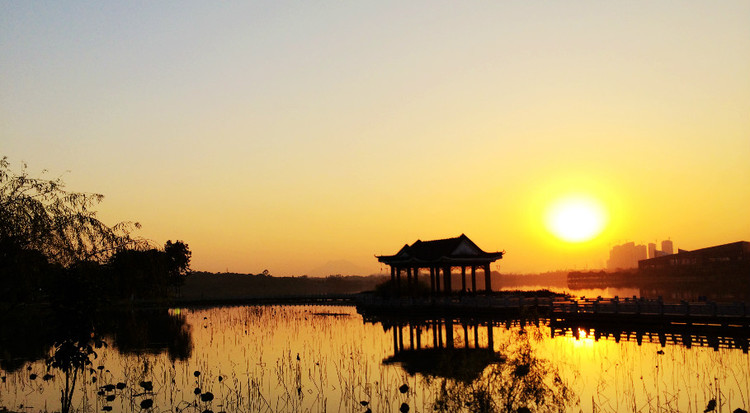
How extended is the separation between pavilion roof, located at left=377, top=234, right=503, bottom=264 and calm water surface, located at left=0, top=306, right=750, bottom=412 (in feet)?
74.5

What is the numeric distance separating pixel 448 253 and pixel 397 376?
39.2m

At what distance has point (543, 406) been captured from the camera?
17.8 meters

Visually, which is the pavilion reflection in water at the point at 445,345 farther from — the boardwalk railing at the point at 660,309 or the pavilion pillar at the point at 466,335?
the boardwalk railing at the point at 660,309

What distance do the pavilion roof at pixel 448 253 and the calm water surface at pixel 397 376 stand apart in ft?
74.5

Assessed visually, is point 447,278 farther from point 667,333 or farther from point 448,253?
point 667,333

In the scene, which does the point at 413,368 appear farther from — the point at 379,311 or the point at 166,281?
the point at 379,311

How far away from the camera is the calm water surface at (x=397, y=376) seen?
18516mm

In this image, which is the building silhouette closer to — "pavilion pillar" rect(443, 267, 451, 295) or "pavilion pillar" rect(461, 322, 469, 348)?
"pavilion pillar" rect(443, 267, 451, 295)

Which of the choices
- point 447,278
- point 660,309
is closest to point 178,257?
point 447,278

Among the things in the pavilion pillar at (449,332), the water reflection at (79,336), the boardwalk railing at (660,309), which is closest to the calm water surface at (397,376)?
the water reflection at (79,336)

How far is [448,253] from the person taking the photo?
63875 mm

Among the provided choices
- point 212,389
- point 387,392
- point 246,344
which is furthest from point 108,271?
point 246,344

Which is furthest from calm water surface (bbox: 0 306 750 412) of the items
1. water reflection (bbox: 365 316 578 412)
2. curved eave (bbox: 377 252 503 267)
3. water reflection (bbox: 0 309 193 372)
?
curved eave (bbox: 377 252 503 267)

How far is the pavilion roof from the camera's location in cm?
6372
